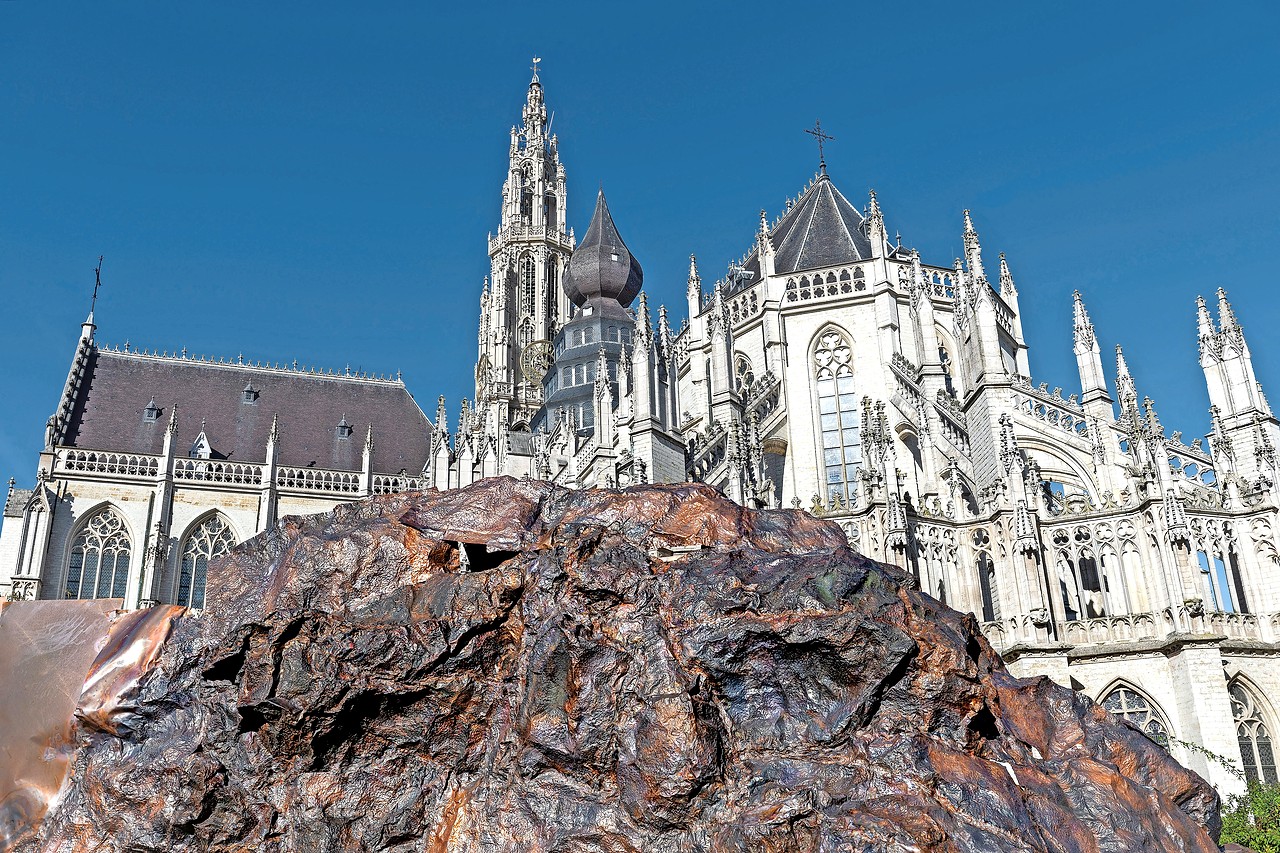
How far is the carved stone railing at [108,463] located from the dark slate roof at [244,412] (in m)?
1.45

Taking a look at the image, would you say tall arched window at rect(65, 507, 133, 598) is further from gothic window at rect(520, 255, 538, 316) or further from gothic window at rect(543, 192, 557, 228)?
gothic window at rect(543, 192, 557, 228)

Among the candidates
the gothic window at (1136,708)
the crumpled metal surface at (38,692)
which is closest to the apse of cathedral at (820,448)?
the gothic window at (1136,708)

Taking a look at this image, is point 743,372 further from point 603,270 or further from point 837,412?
point 603,270

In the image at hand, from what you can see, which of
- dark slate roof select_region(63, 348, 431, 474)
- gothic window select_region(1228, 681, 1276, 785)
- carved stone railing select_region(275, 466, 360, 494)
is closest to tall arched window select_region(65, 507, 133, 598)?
dark slate roof select_region(63, 348, 431, 474)

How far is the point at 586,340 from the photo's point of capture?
51.3m

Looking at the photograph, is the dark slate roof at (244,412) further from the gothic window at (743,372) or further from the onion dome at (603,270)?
the gothic window at (743,372)

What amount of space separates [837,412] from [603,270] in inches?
899

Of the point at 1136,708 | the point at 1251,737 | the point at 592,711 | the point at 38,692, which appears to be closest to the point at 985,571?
the point at 1136,708

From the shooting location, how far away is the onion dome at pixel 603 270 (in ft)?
178

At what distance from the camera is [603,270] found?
5447 centimetres

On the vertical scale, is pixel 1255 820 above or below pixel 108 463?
below

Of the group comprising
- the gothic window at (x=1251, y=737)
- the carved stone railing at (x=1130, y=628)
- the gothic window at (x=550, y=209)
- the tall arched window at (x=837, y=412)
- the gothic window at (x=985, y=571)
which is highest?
the gothic window at (x=550, y=209)

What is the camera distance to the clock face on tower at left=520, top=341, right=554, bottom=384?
183 ft

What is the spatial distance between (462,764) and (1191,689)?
17.9 m
